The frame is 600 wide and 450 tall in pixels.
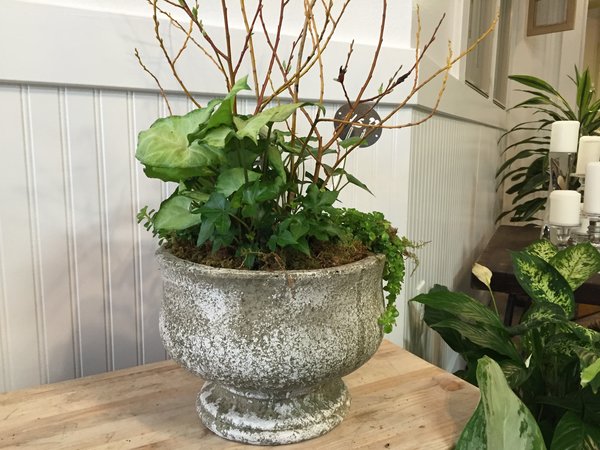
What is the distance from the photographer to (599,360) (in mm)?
583

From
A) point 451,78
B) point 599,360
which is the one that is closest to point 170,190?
point 599,360

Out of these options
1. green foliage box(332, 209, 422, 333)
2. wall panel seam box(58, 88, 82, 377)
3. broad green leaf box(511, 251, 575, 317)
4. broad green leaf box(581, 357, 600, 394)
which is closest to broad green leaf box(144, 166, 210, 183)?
green foliage box(332, 209, 422, 333)

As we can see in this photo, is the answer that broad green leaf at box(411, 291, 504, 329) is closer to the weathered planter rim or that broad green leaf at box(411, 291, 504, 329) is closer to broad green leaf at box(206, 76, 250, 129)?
the weathered planter rim

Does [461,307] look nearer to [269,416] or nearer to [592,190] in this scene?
[269,416]

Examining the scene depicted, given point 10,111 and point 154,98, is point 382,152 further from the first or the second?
point 10,111

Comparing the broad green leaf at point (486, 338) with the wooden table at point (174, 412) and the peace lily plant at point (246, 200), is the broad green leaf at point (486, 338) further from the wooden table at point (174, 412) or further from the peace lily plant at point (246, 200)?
the peace lily plant at point (246, 200)

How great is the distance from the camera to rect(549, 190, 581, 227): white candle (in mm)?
1434

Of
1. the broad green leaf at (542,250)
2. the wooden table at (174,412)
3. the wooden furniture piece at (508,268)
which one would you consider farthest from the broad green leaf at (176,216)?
the wooden furniture piece at (508,268)

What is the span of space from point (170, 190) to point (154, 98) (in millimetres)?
135

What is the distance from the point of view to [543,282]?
0.82 m

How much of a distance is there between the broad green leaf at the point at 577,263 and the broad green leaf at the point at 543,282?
0.11m

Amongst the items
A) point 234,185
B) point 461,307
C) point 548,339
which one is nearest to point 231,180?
point 234,185

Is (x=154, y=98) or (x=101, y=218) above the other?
(x=154, y=98)

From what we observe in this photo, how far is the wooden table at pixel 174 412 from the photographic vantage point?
55 centimetres
